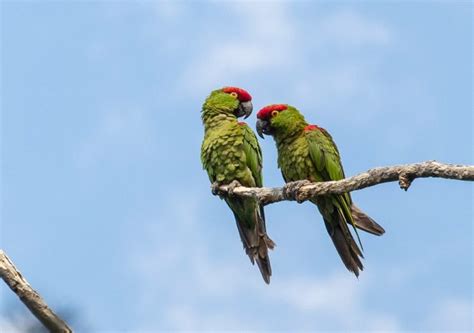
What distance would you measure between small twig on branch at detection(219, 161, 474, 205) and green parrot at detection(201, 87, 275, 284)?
19.0 inches

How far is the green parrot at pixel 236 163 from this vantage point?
23.8 feet

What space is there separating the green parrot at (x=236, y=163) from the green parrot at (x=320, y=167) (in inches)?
13.4

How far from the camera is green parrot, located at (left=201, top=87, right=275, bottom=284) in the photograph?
7.26 metres

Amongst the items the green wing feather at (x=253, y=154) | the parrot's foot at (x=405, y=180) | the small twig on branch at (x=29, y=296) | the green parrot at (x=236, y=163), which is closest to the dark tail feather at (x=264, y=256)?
the green parrot at (x=236, y=163)

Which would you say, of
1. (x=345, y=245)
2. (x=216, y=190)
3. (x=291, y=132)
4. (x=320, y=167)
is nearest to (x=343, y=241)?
(x=345, y=245)

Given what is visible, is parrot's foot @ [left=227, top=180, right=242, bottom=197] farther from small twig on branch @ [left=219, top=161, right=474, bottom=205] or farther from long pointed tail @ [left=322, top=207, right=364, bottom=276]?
long pointed tail @ [left=322, top=207, right=364, bottom=276]

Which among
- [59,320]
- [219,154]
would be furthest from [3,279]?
[219,154]

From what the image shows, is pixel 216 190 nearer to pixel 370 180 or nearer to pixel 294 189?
pixel 294 189

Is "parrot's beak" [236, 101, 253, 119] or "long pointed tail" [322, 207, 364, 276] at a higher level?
"parrot's beak" [236, 101, 253, 119]

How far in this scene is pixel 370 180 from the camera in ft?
17.2

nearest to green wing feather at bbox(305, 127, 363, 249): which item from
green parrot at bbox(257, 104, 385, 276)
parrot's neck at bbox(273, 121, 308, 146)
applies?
green parrot at bbox(257, 104, 385, 276)

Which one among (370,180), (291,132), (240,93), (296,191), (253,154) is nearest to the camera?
(370,180)

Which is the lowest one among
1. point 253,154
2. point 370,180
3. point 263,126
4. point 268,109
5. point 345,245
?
point 370,180

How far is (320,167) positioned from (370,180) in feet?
5.16
